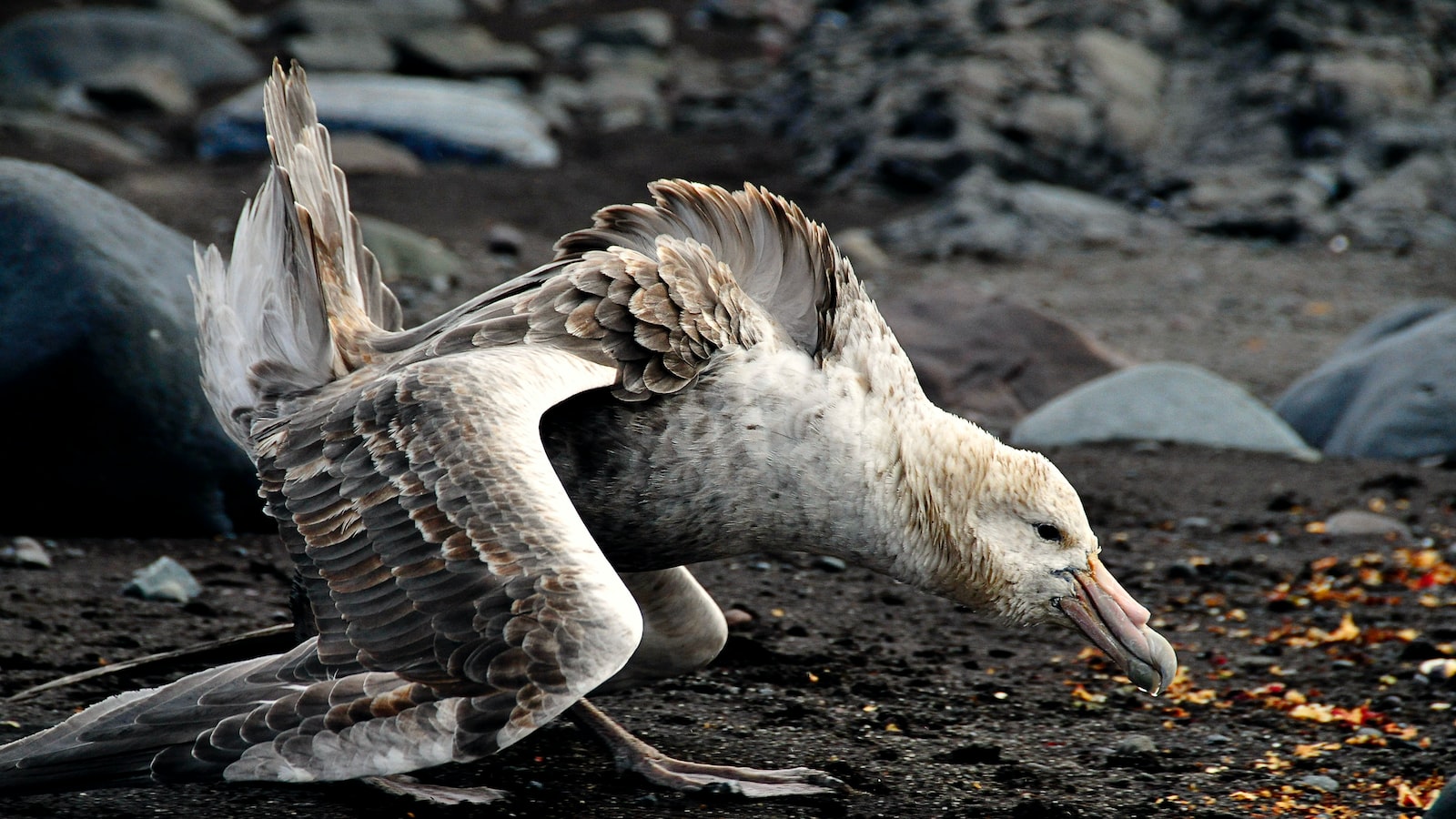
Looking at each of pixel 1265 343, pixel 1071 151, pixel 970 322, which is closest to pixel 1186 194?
pixel 1071 151

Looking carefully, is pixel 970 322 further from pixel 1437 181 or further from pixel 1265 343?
pixel 1437 181

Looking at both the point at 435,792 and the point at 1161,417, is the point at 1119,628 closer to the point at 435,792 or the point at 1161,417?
the point at 435,792

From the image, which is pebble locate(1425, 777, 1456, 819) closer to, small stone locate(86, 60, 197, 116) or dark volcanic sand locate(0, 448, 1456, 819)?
dark volcanic sand locate(0, 448, 1456, 819)

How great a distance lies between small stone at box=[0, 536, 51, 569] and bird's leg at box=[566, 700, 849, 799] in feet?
8.01

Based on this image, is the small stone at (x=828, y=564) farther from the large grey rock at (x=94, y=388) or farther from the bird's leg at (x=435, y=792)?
the bird's leg at (x=435, y=792)

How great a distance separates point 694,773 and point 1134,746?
1.36 m

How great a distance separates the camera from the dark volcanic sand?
3732 millimetres

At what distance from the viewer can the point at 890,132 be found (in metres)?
14.3

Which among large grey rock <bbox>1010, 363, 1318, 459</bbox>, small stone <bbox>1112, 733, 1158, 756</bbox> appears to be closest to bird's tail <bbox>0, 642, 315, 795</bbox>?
small stone <bbox>1112, 733, 1158, 756</bbox>

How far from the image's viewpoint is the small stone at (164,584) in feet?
16.2

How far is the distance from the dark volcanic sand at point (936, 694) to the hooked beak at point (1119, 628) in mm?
363

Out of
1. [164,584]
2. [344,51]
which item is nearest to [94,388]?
[164,584]

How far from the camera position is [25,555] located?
5.16 metres

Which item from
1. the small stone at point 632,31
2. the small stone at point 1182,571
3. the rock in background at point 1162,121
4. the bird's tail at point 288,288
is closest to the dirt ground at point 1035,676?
the small stone at point 1182,571
